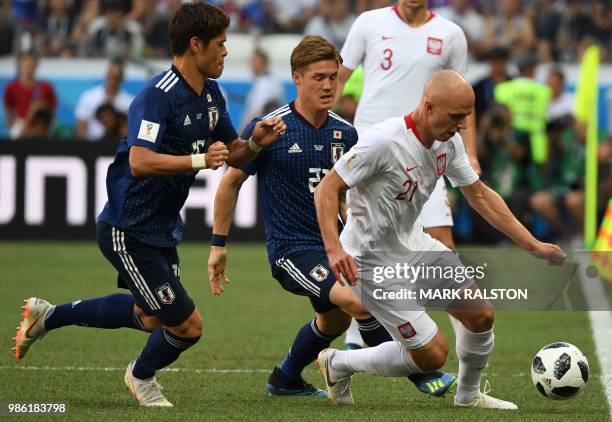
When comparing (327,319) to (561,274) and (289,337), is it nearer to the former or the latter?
(561,274)

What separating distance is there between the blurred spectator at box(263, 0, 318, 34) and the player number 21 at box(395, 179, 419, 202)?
13.8 metres

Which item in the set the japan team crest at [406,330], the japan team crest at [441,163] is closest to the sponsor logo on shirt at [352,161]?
the japan team crest at [441,163]

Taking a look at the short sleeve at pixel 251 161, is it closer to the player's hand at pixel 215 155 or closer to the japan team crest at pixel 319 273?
the japan team crest at pixel 319 273

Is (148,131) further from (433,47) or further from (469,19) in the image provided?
(469,19)

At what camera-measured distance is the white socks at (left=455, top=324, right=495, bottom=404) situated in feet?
21.3

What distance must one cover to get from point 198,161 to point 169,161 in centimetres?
15

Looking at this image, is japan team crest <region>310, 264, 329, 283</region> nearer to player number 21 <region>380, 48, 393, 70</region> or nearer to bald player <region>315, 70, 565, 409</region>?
bald player <region>315, 70, 565, 409</region>

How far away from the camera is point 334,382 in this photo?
266 inches

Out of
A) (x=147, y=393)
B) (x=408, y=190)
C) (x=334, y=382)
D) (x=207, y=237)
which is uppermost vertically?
(x=408, y=190)

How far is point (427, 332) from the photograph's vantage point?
245 inches

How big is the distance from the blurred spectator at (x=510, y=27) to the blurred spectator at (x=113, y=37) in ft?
17.5

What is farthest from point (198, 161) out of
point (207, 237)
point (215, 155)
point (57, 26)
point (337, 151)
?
point (57, 26)

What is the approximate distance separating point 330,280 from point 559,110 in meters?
11.5

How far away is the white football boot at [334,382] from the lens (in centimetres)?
676
